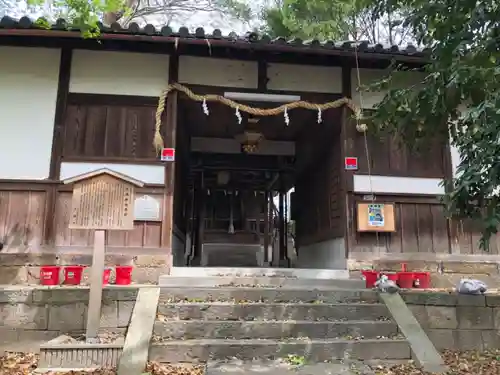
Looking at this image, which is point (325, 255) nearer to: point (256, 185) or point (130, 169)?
point (130, 169)

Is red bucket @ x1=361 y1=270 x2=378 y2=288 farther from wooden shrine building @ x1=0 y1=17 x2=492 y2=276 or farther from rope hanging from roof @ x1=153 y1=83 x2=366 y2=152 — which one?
rope hanging from roof @ x1=153 y1=83 x2=366 y2=152

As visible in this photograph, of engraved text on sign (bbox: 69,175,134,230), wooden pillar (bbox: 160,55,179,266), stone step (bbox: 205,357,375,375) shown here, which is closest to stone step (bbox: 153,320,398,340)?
stone step (bbox: 205,357,375,375)

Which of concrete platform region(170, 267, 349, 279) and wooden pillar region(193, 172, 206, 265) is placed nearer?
concrete platform region(170, 267, 349, 279)

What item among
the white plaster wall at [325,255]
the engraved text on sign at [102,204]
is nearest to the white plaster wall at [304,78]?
the white plaster wall at [325,255]

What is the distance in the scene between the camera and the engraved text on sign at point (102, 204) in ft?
16.0

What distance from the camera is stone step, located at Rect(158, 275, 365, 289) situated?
244 inches

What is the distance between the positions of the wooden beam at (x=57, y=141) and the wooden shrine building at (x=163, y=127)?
0.6 inches

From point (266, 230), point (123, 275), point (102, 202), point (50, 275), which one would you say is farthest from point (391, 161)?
point (266, 230)

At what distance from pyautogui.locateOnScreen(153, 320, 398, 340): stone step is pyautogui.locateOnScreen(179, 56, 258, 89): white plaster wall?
393 centimetres

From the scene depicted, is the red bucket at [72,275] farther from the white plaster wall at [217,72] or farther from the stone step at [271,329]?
the white plaster wall at [217,72]

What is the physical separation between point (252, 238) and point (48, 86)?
9.17 m

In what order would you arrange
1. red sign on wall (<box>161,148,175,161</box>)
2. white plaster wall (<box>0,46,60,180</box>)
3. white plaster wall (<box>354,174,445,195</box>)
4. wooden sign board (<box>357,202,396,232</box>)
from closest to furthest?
white plaster wall (<box>0,46,60,180</box>), red sign on wall (<box>161,148,175,161</box>), wooden sign board (<box>357,202,396,232</box>), white plaster wall (<box>354,174,445,195</box>)

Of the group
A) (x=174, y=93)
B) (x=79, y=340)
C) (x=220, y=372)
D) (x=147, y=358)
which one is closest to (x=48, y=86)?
(x=174, y=93)

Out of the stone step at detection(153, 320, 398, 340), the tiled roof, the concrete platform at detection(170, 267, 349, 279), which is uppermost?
the tiled roof
